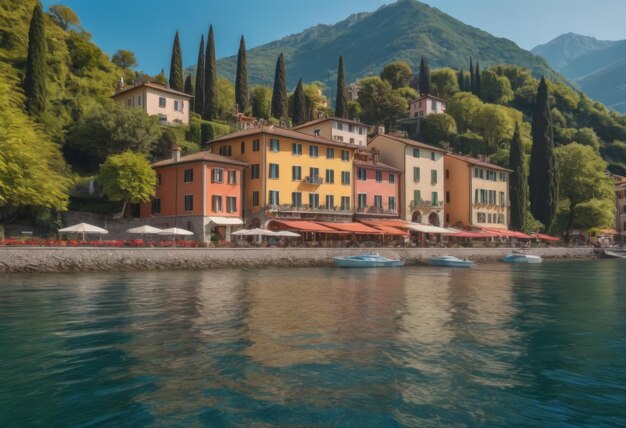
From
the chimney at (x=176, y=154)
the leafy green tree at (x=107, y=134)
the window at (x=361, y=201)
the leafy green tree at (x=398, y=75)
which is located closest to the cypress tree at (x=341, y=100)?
the window at (x=361, y=201)

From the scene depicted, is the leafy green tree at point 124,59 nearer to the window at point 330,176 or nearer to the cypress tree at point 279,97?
the cypress tree at point 279,97

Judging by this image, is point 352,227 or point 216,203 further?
point 352,227

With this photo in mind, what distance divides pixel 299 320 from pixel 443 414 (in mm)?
8781

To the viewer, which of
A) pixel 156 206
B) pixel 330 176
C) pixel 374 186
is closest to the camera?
pixel 156 206

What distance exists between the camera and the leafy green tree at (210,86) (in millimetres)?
75500

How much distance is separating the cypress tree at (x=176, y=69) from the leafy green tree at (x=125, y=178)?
3245 cm

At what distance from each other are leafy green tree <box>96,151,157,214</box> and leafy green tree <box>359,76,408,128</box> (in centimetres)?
6020

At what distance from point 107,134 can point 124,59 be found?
158ft

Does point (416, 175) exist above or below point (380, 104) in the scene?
below

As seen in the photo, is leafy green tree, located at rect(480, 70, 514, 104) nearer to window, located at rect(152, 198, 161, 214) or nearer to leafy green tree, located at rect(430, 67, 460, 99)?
leafy green tree, located at rect(430, 67, 460, 99)

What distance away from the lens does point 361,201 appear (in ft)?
198

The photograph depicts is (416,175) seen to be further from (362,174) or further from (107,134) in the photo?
(107,134)

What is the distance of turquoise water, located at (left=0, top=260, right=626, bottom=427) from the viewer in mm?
8539

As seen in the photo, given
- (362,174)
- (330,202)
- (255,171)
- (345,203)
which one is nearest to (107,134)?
(255,171)
